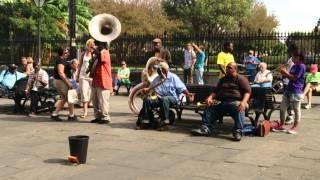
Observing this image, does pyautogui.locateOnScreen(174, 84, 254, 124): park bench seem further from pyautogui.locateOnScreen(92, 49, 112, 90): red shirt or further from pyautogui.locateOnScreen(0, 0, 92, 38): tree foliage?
pyautogui.locateOnScreen(0, 0, 92, 38): tree foliage

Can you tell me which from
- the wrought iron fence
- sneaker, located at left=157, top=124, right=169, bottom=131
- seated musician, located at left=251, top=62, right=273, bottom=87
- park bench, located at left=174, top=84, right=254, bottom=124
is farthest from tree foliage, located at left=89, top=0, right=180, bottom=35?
sneaker, located at left=157, top=124, right=169, bottom=131

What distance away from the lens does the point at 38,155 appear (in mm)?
8211

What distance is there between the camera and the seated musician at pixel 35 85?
13.1 metres

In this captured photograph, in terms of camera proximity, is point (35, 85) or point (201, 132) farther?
point (35, 85)

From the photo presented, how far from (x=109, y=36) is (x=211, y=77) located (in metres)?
10.4

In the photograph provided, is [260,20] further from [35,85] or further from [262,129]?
[262,129]

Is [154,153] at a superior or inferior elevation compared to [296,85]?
inferior

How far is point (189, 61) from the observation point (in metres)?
19.9

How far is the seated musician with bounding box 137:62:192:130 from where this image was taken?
412 inches

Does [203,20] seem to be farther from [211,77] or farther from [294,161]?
[294,161]

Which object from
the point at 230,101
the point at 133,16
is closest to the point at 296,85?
the point at 230,101

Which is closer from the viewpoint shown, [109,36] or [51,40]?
[109,36]

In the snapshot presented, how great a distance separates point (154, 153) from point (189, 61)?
11.8 meters

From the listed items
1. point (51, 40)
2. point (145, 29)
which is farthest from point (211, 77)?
point (145, 29)
